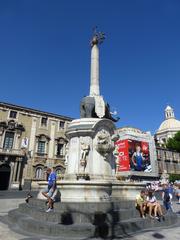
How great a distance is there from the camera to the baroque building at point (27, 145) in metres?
32.4

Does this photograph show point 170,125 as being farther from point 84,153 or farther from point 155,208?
point 155,208

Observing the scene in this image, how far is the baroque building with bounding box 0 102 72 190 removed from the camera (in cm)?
3241

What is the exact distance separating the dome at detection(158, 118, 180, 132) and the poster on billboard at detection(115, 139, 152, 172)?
5185 cm

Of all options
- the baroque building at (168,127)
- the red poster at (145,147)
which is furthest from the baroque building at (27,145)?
the baroque building at (168,127)

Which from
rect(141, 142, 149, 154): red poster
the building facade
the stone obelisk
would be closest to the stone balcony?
the stone obelisk

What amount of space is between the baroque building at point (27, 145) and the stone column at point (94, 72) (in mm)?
23401

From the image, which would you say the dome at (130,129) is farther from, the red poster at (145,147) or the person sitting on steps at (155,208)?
the person sitting on steps at (155,208)

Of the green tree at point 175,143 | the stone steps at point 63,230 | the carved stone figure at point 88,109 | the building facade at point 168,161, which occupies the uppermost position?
the green tree at point 175,143

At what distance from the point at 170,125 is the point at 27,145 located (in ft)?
260

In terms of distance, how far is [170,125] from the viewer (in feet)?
322

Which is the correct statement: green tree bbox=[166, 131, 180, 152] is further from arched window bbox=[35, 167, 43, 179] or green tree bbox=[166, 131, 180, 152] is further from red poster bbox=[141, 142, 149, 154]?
arched window bbox=[35, 167, 43, 179]

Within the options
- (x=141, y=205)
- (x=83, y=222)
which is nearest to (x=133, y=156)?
(x=141, y=205)

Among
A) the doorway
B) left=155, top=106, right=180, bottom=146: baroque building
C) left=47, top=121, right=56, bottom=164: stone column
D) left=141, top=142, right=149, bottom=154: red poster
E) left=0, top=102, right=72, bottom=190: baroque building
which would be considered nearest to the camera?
the doorway

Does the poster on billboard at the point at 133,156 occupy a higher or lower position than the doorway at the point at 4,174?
higher
